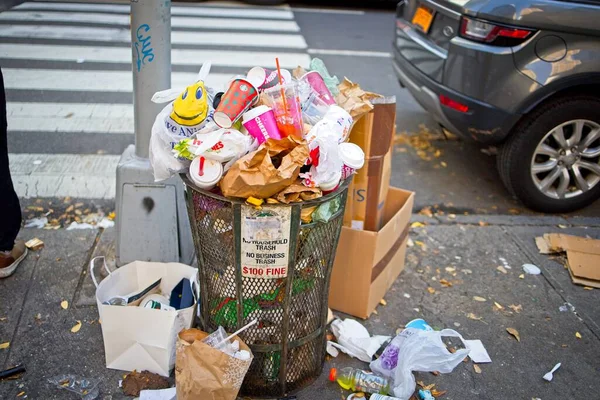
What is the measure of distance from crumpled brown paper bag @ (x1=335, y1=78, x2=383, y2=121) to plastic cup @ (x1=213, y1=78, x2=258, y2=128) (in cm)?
55

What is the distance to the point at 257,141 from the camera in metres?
2.26

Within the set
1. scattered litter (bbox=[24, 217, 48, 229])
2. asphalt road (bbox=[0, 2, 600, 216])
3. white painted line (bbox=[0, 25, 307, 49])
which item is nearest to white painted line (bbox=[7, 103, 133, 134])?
asphalt road (bbox=[0, 2, 600, 216])

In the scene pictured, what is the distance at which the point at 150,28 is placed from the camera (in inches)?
111

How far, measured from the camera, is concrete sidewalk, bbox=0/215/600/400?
8.89 ft

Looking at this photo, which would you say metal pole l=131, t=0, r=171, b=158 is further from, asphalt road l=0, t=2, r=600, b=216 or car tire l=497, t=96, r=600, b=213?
car tire l=497, t=96, r=600, b=213

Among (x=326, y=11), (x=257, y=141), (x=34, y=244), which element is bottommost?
(x=34, y=244)

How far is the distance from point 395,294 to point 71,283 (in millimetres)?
1868

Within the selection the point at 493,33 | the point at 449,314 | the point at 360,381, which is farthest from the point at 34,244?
the point at 493,33

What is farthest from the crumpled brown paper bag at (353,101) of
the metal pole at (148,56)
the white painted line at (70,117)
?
the white painted line at (70,117)

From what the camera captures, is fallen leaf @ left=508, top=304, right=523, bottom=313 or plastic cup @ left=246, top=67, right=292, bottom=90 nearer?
plastic cup @ left=246, top=67, right=292, bottom=90

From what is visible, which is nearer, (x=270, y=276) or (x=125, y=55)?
(x=270, y=276)

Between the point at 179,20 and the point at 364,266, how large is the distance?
268 inches

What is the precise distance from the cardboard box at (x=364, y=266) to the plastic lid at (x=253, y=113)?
3.08ft

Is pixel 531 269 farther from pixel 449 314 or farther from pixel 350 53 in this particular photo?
pixel 350 53
